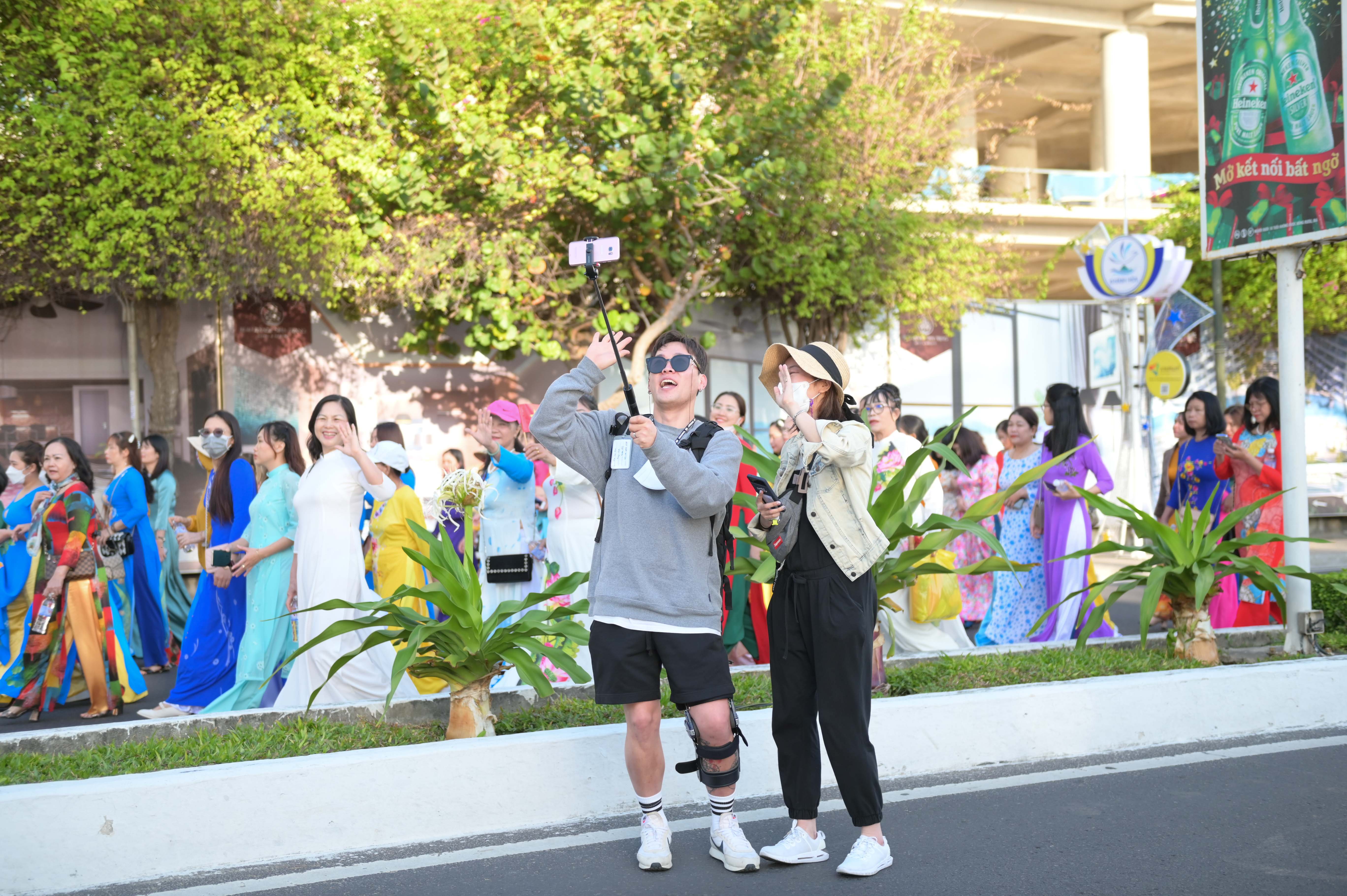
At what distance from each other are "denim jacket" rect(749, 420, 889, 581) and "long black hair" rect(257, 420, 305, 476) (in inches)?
163

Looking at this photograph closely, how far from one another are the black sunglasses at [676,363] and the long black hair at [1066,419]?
16.1 feet

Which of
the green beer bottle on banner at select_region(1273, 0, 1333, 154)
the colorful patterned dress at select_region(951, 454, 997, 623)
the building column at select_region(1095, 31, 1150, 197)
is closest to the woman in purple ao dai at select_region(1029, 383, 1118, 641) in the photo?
the colorful patterned dress at select_region(951, 454, 997, 623)

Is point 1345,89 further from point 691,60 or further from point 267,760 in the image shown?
point 691,60

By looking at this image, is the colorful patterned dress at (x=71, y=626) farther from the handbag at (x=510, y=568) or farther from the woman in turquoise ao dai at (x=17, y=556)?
the handbag at (x=510, y=568)

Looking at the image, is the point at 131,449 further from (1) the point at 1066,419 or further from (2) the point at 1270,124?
(2) the point at 1270,124

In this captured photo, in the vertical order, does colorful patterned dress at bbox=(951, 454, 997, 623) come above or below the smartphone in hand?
below

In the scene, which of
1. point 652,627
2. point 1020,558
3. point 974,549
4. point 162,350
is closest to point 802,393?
point 652,627

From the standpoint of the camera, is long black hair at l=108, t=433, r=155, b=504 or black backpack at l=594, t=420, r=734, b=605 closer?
black backpack at l=594, t=420, r=734, b=605

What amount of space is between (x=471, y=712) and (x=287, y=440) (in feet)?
10.0

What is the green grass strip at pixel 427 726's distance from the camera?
484 cm

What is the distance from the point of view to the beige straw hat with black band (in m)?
4.36

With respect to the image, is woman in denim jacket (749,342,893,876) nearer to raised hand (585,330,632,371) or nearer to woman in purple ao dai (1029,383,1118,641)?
raised hand (585,330,632,371)

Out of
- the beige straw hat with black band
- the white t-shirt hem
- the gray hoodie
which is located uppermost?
the beige straw hat with black band

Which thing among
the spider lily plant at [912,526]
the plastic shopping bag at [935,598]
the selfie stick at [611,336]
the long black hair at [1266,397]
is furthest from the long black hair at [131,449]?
the long black hair at [1266,397]
